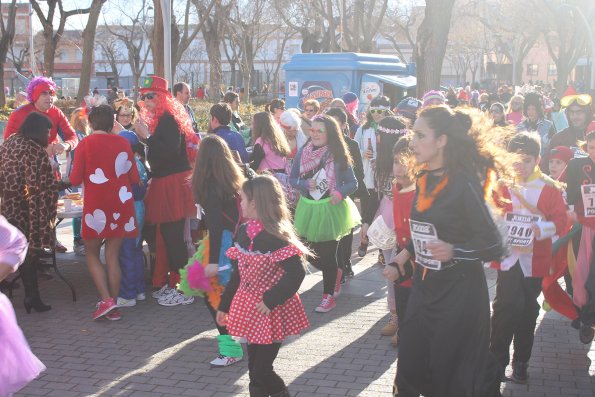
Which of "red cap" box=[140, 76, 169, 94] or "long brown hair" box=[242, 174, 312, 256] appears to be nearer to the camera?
"long brown hair" box=[242, 174, 312, 256]

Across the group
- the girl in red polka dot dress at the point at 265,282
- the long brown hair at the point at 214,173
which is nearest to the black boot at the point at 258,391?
the girl in red polka dot dress at the point at 265,282

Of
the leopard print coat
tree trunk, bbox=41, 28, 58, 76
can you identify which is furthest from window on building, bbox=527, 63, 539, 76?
the leopard print coat

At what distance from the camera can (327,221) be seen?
7.13 m

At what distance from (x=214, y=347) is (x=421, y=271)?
2.69m

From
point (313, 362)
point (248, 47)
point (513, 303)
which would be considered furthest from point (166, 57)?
point (248, 47)

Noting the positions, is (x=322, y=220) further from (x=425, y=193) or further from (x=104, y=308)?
(x=425, y=193)

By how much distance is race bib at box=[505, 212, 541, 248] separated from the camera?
5078mm

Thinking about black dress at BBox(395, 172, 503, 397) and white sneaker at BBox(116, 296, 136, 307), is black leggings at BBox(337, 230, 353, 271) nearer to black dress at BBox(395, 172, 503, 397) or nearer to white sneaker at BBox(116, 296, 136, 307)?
white sneaker at BBox(116, 296, 136, 307)

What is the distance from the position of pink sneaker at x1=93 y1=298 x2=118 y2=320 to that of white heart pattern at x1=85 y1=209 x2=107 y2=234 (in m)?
0.64

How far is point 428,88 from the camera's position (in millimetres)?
15992

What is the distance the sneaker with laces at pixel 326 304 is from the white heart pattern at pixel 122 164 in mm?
2127

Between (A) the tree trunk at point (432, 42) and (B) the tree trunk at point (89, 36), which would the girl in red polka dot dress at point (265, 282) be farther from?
(B) the tree trunk at point (89, 36)

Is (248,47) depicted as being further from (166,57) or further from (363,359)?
(363,359)

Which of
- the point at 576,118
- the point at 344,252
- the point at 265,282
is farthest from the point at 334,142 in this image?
the point at 576,118
